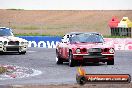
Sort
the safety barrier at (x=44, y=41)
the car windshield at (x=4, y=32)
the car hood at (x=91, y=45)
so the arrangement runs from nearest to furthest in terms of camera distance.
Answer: the car hood at (x=91, y=45), the car windshield at (x=4, y=32), the safety barrier at (x=44, y=41)

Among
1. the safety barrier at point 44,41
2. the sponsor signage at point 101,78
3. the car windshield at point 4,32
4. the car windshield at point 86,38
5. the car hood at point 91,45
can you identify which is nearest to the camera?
the sponsor signage at point 101,78

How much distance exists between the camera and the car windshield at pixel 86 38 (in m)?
24.7

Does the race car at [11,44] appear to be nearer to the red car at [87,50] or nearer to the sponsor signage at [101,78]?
the red car at [87,50]

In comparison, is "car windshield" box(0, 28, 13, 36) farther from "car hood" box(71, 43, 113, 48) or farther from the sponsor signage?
the sponsor signage

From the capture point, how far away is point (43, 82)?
1738 centimetres

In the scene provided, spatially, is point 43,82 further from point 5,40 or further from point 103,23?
point 103,23

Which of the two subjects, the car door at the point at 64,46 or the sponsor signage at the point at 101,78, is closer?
the sponsor signage at the point at 101,78

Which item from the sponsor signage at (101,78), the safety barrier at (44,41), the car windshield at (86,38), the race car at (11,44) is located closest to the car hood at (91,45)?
the car windshield at (86,38)

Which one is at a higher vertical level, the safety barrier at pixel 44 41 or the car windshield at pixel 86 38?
the car windshield at pixel 86 38

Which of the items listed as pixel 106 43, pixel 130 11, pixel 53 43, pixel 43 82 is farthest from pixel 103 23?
pixel 43 82

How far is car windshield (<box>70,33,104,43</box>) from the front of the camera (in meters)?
24.7

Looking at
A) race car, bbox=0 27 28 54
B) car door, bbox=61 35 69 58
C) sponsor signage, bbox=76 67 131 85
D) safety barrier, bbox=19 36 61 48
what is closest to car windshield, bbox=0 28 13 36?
race car, bbox=0 27 28 54

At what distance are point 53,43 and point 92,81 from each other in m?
28.3

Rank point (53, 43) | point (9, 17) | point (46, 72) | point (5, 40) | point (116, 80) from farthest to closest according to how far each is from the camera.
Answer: point (9, 17)
point (53, 43)
point (5, 40)
point (46, 72)
point (116, 80)
